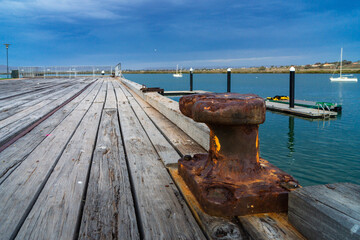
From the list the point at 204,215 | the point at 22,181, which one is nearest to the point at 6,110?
the point at 22,181

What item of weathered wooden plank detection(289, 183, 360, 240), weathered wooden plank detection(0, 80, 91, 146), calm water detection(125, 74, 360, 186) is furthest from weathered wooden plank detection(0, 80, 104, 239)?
calm water detection(125, 74, 360, 186)

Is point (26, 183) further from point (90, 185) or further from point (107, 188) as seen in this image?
point (107, 188)

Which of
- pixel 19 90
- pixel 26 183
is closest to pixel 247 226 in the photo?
pixel 26 183

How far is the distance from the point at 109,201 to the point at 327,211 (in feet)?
3.79

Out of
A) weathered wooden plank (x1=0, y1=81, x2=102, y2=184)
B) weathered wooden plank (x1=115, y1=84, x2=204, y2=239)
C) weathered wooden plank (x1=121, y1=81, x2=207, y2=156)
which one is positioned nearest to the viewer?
weathered wooden plank (x1=115, y1=84, x2=204, y2=239)

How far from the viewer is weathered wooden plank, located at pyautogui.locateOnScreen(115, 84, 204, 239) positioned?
1.41 metres

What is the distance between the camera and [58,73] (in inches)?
1158

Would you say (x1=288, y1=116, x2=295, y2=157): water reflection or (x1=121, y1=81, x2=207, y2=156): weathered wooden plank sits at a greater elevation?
(x1=121, y1=81, x2=207, y2=156): weathered wooden plank

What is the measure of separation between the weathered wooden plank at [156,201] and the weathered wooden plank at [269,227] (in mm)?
231

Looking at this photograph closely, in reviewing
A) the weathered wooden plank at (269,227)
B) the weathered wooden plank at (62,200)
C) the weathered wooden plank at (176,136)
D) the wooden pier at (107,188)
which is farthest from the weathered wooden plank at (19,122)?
the weathered wooden plank at (269,227)

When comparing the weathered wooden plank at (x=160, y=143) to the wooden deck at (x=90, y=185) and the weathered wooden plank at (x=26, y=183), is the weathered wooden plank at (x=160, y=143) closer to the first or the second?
the wooden deck at (x=90, y=185)

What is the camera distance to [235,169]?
1649 millimetres

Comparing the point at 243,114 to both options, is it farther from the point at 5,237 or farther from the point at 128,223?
the point at 5,237

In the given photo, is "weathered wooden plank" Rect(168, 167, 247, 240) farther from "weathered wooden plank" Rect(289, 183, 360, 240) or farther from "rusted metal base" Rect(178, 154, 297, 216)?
"weathered wooden plank" Rect(289, 183, 360, 240)
